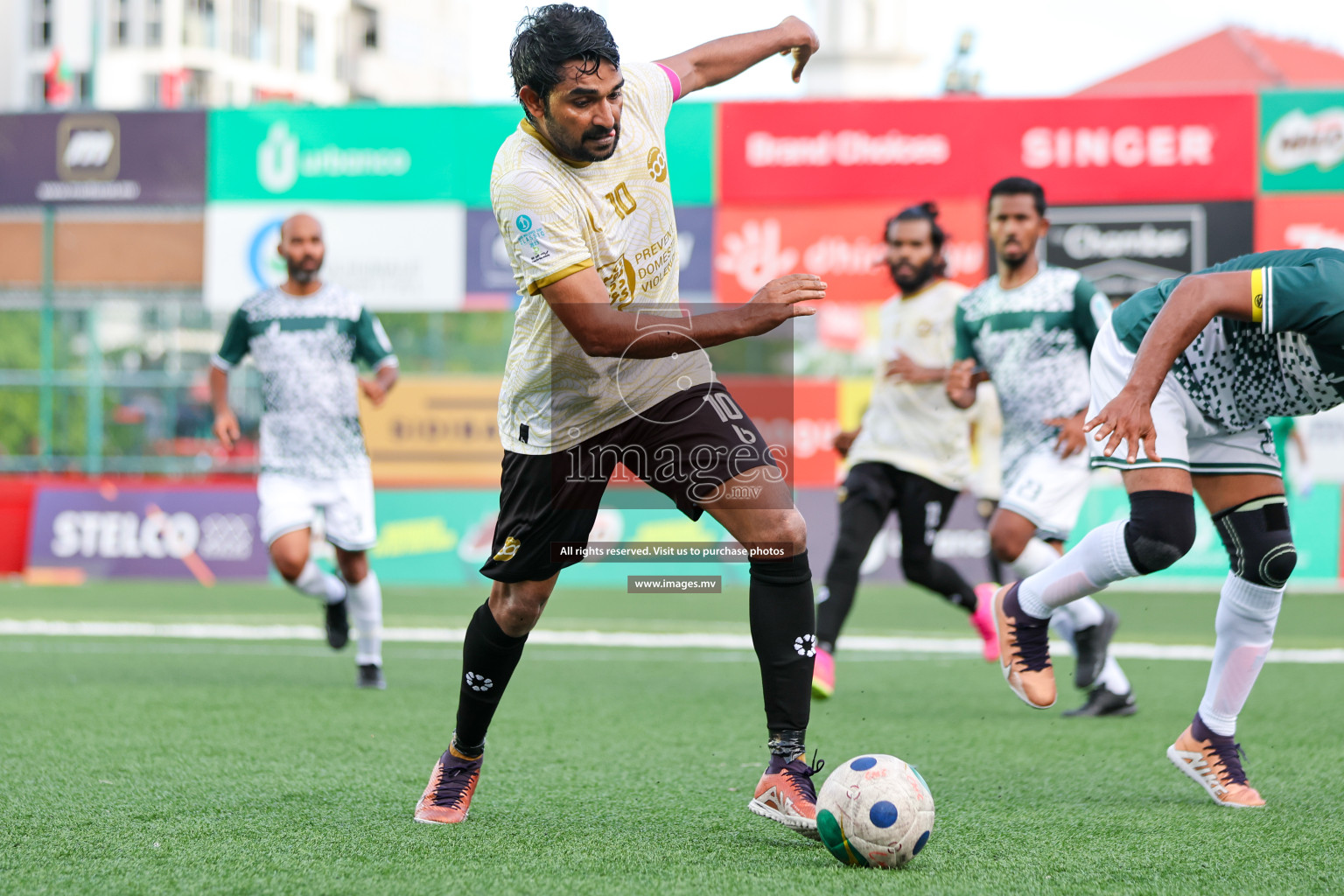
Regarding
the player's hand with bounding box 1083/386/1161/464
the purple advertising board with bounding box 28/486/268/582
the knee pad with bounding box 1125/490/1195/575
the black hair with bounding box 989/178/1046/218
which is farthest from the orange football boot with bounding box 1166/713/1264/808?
the purple advertising board with bounding box 28/486/268/582

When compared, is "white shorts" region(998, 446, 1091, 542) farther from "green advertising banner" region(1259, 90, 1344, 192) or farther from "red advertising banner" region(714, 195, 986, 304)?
"green advertising banner" region(1259, 90, 1344, 192)

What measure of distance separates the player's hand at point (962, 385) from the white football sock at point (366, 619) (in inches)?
122

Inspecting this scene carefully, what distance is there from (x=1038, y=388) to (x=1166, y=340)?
9.60 ft

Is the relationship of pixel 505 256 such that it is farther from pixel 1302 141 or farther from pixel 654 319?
pixel 654 319

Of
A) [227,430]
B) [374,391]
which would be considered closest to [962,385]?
[374,391]

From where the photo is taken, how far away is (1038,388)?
21.7 feet

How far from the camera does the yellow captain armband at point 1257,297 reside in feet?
12.2

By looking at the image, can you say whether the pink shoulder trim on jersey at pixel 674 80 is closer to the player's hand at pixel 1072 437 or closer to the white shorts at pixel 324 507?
Result: the player's hand at pixel 1072 437

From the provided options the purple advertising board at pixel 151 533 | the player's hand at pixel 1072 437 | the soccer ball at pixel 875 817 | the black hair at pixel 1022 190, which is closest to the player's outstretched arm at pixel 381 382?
the black hair at pixel 1022 190

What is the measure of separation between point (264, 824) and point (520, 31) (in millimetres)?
2284

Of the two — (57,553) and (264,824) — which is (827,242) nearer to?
(57,553)

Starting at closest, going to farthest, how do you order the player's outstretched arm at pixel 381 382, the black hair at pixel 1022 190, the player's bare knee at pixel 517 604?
the player's bare knee at pixel 517 604 < the black hair at pixel 1022 190 < the player's outstretched arm at pixel 381 382

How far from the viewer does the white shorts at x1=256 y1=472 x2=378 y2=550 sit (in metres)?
7.29

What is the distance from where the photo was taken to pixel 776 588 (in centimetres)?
388
